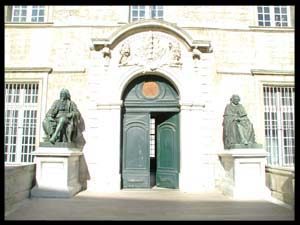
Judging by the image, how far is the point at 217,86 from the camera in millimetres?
7965

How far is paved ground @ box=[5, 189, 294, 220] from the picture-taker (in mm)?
4680

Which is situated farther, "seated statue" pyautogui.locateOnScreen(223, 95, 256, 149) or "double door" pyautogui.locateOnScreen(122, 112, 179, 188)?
"double door" pyautogui.locateOnScreen(122, 112, 179, 188)

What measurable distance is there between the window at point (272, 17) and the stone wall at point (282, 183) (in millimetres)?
4172

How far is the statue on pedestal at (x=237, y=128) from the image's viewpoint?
6.76 metres

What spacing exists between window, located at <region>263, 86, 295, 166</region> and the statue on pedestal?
1.56m

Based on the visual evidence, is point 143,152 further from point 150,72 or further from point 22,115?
point 22,115

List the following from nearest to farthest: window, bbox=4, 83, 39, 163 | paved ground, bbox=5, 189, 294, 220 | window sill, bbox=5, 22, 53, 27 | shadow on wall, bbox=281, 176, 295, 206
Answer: paved ground, bbox=5, 189, 294, 220, shadow on wall, bbox=281, 176, 295, 206, window, bbox=4, 83, 39, 163, window sill, bbox=5, 22, 53, 27

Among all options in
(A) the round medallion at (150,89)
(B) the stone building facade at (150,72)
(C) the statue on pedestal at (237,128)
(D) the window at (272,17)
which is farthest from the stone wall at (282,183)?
(D) the window at (272,17)

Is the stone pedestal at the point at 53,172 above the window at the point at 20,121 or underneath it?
underneath

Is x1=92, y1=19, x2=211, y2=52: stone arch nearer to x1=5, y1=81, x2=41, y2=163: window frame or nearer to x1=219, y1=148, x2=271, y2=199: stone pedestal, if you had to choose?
x1=5, y1=81, x2=41, y2=163: window frame

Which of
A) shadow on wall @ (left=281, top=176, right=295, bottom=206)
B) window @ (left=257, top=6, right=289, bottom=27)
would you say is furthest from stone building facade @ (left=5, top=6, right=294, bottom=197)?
shadow on wall @ (left=281, top=176, right=295, bottom=206)

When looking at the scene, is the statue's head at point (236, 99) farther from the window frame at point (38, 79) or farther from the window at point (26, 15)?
the window at point (26, 15)
